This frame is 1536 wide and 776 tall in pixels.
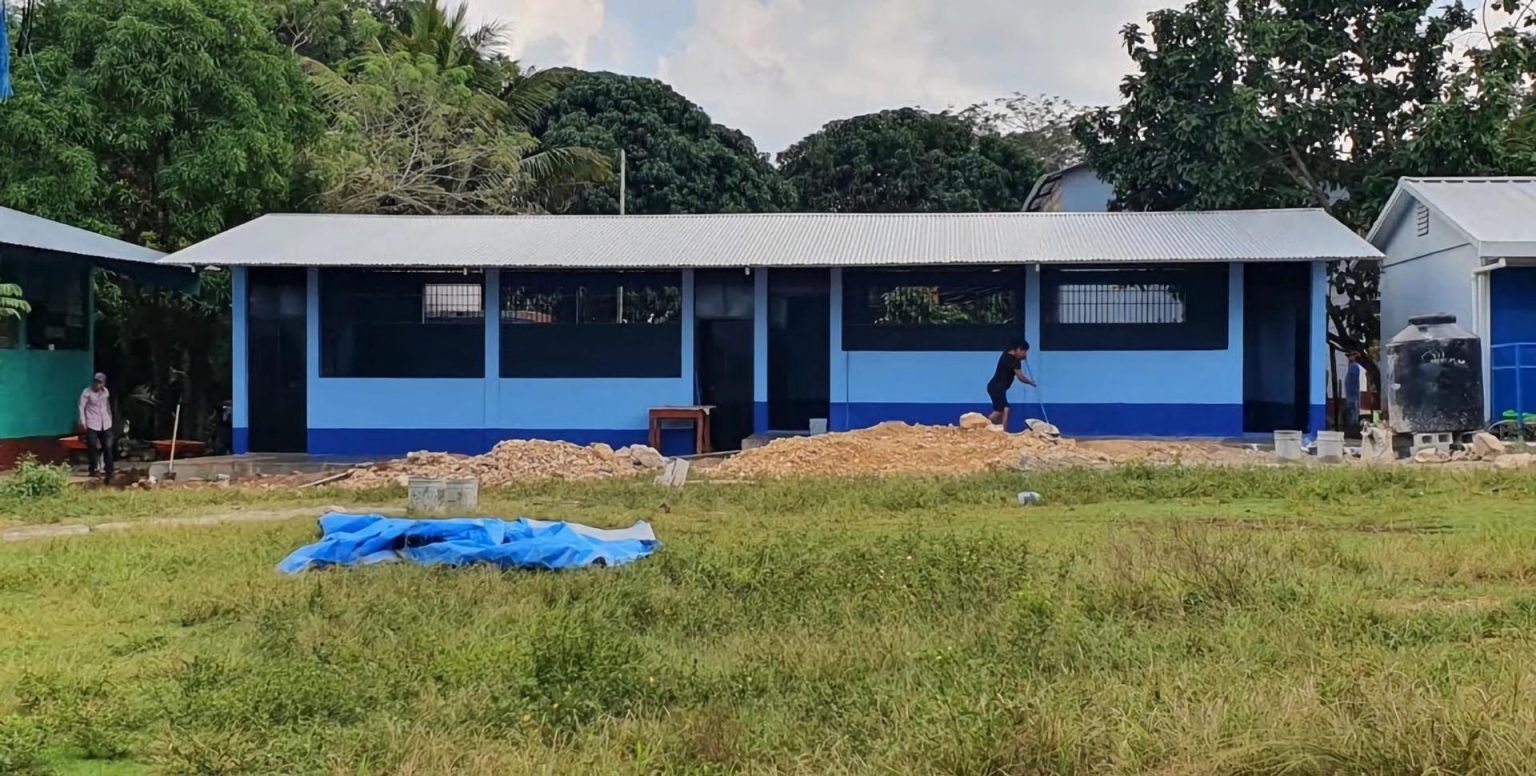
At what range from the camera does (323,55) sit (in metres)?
30.7

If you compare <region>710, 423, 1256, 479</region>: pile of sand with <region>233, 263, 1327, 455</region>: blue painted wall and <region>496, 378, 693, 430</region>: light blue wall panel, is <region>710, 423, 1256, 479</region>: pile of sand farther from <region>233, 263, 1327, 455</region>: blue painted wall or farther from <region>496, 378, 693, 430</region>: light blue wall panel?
<region>496, 378, 693, 430</region>: light blue wall panel

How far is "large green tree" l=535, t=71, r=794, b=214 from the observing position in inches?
1241

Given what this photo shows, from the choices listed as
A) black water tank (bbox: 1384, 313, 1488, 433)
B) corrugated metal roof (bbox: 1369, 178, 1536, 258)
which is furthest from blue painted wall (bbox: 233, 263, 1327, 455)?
corrugated metal roof (bbox: 1369, 178, 1536, 258)

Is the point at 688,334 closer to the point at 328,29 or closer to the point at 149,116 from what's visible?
the point at 149,116

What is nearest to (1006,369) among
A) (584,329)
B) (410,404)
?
(584,329)

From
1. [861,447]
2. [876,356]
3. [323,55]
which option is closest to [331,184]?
[323,55]

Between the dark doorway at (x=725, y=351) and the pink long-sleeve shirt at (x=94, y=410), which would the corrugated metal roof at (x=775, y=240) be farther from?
the pink long-sleeve shirt at (x=94, y=410)

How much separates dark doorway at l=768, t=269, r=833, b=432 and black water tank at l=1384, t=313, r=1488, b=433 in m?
7.77

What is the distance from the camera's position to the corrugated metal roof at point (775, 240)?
18062mm

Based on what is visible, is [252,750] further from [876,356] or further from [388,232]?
[388,232]

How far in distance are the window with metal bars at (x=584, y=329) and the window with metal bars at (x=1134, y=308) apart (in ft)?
18.5

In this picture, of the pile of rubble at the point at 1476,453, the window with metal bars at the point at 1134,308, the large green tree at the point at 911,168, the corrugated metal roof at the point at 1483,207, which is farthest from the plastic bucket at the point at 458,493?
the large green tree at the point at 911,168

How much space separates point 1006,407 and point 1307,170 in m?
8.16

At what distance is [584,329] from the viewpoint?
19.5m
